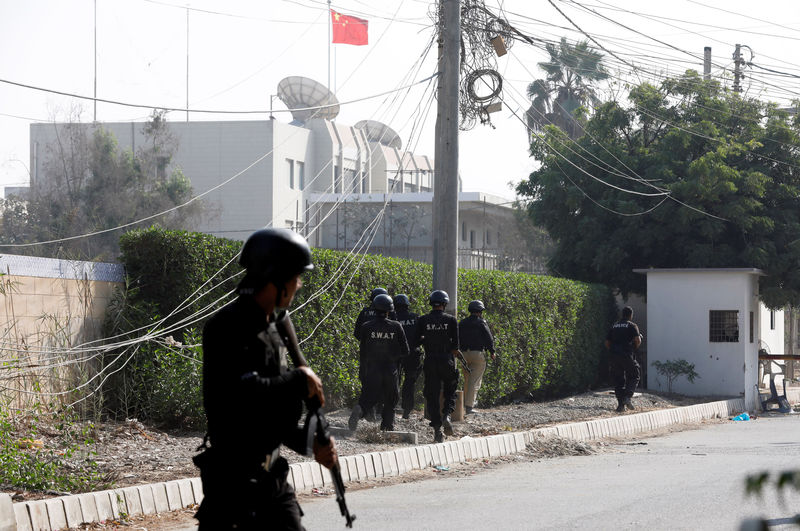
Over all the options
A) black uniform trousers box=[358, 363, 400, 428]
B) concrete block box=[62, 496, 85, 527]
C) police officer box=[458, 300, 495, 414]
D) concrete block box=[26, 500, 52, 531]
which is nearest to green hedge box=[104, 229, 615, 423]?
police officer box=[458, 300, 495, 414]

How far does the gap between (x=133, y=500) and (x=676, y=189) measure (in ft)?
69.5

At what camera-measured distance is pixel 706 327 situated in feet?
84.1

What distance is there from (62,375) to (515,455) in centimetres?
576

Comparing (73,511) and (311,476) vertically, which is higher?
(73,511)

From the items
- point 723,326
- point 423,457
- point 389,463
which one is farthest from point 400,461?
point 723,326

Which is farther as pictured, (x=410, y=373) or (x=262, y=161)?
(x=262, y=161)

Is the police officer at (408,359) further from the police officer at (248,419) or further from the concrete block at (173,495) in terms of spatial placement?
the police officer at (248,419)

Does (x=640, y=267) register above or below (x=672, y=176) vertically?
below

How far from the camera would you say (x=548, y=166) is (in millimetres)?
29125

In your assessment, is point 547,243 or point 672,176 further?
point 547,243

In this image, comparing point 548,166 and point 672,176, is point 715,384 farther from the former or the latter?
point 548,166

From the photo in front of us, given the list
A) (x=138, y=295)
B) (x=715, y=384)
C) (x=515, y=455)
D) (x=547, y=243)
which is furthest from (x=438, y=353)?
(x=547, y=243)

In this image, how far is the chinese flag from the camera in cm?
3559

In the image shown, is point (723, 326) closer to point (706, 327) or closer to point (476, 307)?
point (706, 327)
